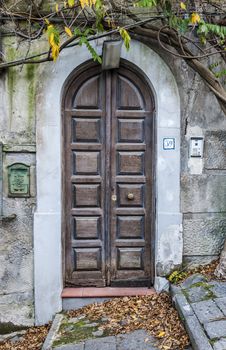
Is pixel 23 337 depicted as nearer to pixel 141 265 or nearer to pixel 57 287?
pixel 57 287

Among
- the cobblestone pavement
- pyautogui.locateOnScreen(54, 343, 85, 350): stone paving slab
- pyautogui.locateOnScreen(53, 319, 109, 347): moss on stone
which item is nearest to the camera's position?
the cobblestone pavement

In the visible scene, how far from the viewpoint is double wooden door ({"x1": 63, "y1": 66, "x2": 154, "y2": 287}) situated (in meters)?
4.13

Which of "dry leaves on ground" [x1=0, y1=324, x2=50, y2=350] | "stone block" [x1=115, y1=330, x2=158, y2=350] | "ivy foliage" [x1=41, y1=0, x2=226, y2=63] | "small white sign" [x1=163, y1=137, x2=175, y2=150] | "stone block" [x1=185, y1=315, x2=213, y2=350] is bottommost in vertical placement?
"dry leaves on ground" [x1=0, y1=324, x2=50, y2=350]

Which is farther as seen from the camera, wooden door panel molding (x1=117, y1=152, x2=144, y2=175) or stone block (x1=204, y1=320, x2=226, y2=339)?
wooden door panel molding (x1=117, y1=152, x2=144, y2=175)

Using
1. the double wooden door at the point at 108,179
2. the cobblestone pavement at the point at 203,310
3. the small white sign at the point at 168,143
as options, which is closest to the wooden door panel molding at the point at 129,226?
the double wooden door at the point at 108,179

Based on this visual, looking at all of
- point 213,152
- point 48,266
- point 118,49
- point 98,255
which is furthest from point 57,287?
point 118,49

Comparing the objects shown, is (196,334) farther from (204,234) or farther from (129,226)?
(129,226)

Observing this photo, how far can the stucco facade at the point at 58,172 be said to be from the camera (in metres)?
3.97

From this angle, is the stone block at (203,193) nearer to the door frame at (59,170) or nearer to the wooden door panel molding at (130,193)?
the door frame at (59,170)

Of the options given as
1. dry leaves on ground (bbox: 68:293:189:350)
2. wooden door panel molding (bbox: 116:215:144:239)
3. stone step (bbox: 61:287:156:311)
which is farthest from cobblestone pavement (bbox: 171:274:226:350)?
wooden door panel molding (bbox: 116:215:144:239)

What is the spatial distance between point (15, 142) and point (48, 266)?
1.49 metres

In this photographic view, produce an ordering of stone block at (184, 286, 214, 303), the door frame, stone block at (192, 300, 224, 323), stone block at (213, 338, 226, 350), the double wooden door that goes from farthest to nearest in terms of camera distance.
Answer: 1. the double wooden door
2. the door frame
3. stone block at (184, 286, 214, 303)
4. stone block at (192, 300, 224, 323)
5. stone block at (213, 338, 226, 350)

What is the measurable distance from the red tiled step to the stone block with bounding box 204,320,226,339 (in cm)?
117

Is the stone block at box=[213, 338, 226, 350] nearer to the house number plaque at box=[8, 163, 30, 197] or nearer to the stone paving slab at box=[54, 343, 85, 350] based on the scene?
the stone paving slab at box=[54, 343, 85, 350]
